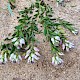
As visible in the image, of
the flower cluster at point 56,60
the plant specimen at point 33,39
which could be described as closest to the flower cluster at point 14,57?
the plant specimen at point 33,39

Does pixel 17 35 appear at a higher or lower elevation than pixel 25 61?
higher

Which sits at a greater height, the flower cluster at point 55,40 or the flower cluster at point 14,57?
the flower cluster at point 55,40

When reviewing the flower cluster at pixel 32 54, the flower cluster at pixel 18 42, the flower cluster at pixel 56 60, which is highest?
the flower cluster at pixel 18 42

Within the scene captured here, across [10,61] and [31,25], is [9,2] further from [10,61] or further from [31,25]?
[10,61]

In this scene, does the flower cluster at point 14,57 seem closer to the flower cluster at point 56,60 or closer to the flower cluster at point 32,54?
the flower cluster at point 32,54

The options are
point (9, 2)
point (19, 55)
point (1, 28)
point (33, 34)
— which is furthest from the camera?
point (9, 2)

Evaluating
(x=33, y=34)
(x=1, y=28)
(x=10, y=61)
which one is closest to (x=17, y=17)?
(x=1, y=28)

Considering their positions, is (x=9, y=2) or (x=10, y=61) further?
(x=9, y=2)

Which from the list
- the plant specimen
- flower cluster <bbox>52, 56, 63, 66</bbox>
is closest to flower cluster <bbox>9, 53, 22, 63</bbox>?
the plant specimen

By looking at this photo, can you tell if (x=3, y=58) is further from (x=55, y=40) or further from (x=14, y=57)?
(x=55, y=40)

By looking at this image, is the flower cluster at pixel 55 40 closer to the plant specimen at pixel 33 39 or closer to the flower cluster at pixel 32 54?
the plant specimen at pixel 33 39

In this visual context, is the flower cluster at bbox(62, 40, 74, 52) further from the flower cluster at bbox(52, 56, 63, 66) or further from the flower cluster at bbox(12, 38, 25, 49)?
the flower cluster at bbox(12, 38, 25, 49)
